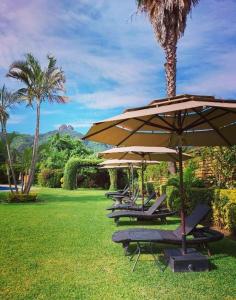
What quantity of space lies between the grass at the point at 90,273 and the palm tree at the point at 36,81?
11.9 metres

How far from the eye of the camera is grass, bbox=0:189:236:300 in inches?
194

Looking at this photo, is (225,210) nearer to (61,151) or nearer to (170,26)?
(170,26)

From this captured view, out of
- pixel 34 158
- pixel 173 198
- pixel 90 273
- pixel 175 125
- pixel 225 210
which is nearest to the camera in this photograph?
pixel 90 273

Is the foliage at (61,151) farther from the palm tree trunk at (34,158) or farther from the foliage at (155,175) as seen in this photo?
the palm tree trunk at (34,158)

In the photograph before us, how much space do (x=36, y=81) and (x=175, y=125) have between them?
15411mm

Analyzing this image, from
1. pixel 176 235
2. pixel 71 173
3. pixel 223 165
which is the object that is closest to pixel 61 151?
pixel 71 173

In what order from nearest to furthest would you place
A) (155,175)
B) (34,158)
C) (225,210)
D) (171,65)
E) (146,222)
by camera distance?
1. (225,210)
2. (146,222)
3. (171,65)
4. (34,158)
5. (155,175)

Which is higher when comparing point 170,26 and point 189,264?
point 170,26

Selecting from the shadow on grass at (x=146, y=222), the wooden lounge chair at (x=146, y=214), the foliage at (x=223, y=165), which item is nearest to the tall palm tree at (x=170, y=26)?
the foliage at (x=223, y=165)

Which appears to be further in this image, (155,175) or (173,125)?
(155,175)

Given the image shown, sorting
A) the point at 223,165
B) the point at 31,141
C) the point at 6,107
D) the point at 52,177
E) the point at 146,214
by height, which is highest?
the point at 31,141

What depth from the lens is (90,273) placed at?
5.82m

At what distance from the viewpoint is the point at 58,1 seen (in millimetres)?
24156

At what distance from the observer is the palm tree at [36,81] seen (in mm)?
20297
